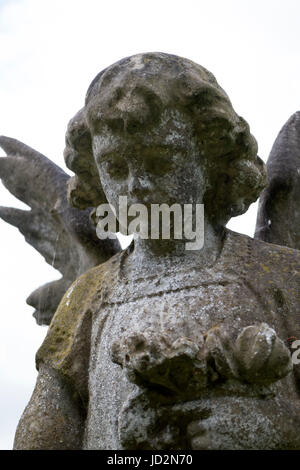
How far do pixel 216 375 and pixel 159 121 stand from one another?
3.54 ft

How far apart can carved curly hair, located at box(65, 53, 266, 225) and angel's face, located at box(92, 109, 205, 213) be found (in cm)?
3

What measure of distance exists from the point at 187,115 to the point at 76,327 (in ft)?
3.41

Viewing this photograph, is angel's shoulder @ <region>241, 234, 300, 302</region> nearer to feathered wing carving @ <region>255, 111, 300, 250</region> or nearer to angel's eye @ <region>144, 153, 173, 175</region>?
angel's eye @ <region>144, 153, 173, 175</region>

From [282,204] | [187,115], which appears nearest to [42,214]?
[282,204]

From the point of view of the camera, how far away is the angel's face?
10.3ft

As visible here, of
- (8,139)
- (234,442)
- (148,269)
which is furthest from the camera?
(8,139)

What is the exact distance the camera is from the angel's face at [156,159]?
3.13 metres

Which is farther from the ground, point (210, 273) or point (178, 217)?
point (178, 217)

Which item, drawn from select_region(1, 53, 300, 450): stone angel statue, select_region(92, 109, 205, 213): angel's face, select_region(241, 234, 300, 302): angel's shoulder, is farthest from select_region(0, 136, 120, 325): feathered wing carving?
select_region(241, 234, 300, 302): angel's shoulder

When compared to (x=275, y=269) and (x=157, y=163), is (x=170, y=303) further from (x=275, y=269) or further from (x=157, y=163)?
(x=157, y=163)

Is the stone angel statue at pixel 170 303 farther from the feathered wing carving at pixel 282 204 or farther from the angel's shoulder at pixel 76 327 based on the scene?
the feathered wing carving at pixel 282 204
